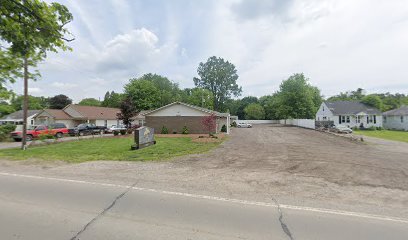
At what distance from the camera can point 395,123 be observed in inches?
1780

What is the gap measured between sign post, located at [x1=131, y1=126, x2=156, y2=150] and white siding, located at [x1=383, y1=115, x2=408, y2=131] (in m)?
46.0

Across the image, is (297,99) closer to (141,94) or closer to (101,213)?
(141,94)

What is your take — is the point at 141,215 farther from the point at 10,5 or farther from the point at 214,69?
the point at 214,69

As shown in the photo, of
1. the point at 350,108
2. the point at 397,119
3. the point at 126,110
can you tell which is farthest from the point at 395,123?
the point at 126,110

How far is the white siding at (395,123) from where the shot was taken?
4278 centimetres

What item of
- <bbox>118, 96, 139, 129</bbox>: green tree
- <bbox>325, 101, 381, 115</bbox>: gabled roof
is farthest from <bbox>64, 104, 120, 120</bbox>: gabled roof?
<bbox>325, 101, 381, 115</bbox>: gabled roof

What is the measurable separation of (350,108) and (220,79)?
3467 cm

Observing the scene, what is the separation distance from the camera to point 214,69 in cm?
7112

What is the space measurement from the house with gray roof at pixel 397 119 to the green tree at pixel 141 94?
51955 mm

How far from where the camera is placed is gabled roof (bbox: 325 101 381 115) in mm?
46406

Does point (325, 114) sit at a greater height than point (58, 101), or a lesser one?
lesser

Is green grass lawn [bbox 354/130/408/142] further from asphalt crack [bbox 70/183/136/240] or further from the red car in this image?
the red car

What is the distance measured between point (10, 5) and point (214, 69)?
6932 cm

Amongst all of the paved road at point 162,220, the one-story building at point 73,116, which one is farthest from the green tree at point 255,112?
the paved road at point 162,220
